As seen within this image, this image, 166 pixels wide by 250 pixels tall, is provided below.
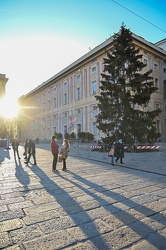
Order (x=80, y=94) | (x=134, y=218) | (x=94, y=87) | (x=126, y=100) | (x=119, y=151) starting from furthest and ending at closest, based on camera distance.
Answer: (x=80, y=94)
(x=94, y=87)
(x=126, y=100)
(x=119, y=151)
(x=134, y=218)

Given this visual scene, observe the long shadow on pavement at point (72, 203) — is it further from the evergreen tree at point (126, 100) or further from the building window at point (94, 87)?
the building window at point (94, 87)

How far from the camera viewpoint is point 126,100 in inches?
657

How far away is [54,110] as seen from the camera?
46.1 m

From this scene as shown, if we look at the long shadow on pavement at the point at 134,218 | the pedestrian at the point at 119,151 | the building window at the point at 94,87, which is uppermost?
the building window at the point at 94,87

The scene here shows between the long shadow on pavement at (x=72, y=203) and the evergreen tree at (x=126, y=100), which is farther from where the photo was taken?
the evergreen tree at (x=126, y=100)

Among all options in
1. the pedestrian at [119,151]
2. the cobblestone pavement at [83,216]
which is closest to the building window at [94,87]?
the pedestrian at [119,151]

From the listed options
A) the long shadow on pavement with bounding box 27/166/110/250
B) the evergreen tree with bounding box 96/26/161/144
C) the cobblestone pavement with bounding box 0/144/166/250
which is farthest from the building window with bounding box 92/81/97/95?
the cobblestone pavement with bounding box 0/144/166/250

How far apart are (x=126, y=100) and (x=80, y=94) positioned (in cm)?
2170

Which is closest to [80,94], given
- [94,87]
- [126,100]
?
[94,87]

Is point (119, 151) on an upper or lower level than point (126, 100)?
lower

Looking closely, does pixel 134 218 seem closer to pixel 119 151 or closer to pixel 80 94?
pixel 119 151

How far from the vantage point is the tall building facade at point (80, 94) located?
30.5 m

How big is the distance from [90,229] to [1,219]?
5.40 feet

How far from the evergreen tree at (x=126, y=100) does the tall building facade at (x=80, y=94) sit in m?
3.74
